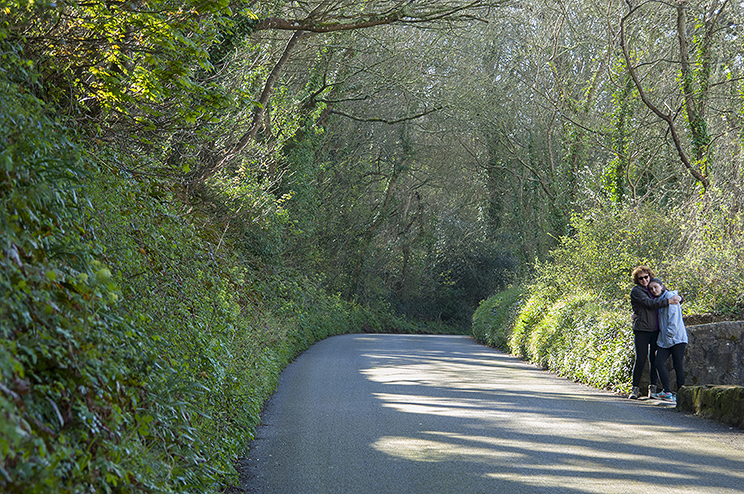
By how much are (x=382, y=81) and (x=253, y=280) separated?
842 centimetres

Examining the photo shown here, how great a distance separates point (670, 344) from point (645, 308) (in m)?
0.68

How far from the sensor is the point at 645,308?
1016cm

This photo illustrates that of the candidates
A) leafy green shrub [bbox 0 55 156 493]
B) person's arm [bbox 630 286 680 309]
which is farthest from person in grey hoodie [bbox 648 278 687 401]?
leafy green shrub [bbox 0 55 156 493]

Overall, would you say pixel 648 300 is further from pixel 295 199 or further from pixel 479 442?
pixel 295 199

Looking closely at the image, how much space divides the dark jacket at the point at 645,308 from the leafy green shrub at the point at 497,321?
10.3 meters

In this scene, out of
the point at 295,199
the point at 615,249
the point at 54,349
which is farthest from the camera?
the point at 295,199

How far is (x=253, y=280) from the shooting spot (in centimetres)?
1838

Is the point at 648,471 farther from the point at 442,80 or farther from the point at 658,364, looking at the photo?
the point at 442,80

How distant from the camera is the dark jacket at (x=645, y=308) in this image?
1001 centimetres

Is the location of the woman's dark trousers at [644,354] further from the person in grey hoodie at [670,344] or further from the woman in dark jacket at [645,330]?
the person in grey hoodie at [670,344]

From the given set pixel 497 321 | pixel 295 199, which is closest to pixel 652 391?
pixel 497 321

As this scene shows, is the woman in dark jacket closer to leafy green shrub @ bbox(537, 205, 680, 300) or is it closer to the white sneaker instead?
the white sneaker

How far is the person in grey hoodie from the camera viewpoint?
9.74 m

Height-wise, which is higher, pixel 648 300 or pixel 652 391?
pixel 648 300
